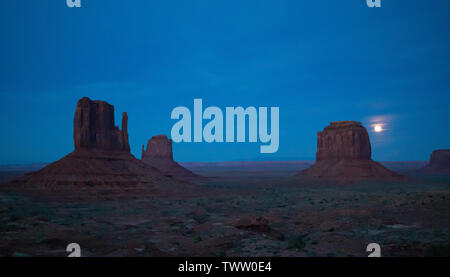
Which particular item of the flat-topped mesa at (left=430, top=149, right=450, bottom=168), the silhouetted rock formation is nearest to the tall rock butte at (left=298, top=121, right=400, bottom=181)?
the silhouetted rock formation

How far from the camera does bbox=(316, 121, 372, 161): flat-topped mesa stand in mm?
76938

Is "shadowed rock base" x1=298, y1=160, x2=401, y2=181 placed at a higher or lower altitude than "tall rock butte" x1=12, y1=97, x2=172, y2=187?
lower

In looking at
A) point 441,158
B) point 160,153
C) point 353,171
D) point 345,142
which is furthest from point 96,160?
point 441,158

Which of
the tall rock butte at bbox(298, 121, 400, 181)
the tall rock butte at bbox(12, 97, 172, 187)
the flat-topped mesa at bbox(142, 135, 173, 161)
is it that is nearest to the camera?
the tall rock butte at bbox(12, 97, 172, 187)

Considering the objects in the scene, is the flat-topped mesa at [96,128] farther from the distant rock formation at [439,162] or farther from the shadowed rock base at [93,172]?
the distant rock formation at [439,162]

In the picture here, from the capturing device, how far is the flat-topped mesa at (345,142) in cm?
7694

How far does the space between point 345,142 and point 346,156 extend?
3.86 m

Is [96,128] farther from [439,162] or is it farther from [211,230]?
[439,162]

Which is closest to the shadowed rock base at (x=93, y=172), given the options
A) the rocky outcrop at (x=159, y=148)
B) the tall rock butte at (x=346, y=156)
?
the tall rock butte at (x=346, y=156)

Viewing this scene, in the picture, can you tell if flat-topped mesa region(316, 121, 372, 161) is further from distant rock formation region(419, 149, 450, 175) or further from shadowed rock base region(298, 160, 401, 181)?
distant rock formation region(419, 149, 450, 175)

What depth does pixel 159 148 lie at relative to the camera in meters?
93.8

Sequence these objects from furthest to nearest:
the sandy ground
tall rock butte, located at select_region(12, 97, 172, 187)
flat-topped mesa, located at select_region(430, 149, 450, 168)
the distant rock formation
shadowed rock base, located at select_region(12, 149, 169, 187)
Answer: flat-topped mesa, located at select_region(430, 149, 450, 168) < the distant rock formation < tall rock butte, located at select_region(12, 97, 172, 187) < shadowed rock base, located at select_region(12, 149, 169, 187) < the sandy ground
